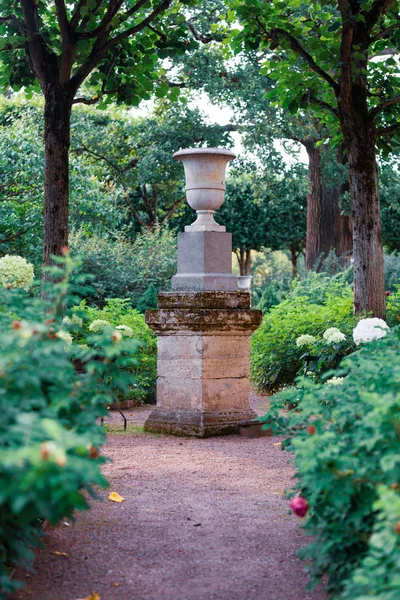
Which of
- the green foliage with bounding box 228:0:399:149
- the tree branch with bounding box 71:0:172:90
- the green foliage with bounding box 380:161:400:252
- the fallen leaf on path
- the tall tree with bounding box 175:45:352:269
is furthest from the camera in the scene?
the green foliage with bounding box 380:161:400:252

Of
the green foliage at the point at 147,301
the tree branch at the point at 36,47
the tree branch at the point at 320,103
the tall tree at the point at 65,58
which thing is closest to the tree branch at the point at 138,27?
the tall tree at the point at 65,58

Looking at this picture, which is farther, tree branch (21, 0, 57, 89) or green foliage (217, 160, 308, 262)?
green foliage (217, 160, 308, 262)

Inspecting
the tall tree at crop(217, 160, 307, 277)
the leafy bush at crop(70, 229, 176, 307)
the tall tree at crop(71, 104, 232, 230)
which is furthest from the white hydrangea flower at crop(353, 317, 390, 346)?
the tall tree at crop(217, 160, 307, 277)

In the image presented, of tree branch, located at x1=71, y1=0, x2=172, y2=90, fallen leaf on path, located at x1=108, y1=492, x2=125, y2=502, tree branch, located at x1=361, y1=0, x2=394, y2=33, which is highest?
tree branch, located at x1=361, y1=0, x2=394, y2=33

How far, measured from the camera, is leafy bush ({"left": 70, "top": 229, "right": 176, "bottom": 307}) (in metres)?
13.9

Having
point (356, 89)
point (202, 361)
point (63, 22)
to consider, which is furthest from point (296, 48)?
point (202, 361)

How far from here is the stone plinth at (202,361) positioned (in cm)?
775

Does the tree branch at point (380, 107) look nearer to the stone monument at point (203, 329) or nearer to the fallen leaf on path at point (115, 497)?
the stone monument at point (203, 329)

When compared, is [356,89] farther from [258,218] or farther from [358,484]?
[258,218]

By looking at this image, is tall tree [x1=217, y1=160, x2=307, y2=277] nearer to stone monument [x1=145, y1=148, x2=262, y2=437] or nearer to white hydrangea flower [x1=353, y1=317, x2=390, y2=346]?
stone monument [x1=145, y1=148, x2=262, y2=437]

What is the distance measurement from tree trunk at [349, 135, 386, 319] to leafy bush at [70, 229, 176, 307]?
559 centimetres

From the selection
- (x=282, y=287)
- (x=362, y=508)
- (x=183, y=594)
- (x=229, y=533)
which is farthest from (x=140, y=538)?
(x=282, y=287)

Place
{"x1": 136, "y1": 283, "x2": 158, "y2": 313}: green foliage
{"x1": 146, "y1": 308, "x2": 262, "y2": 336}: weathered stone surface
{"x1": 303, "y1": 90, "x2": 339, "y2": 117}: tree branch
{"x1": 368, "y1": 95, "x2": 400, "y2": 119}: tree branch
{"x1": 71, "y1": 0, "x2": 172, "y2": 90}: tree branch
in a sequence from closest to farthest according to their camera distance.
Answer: {"x1": 146, "y1": 308, "x2": 262, "y2": 336}: weathered stone surface → {"x1": 71, "y1": 0, "x2": 172, "y2": 90}: tree branch → {"x1": 368, "y1": 95, "x2": 400, "y2": 119}: tree branch → {"x1": 303, "y1": 90, "x2": 339, "y2": 117}: tree branch → {"x1": 136, "y1": 283, "x2": 158, "y2": 313}: green foliage

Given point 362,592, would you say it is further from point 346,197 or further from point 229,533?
point 346,197
